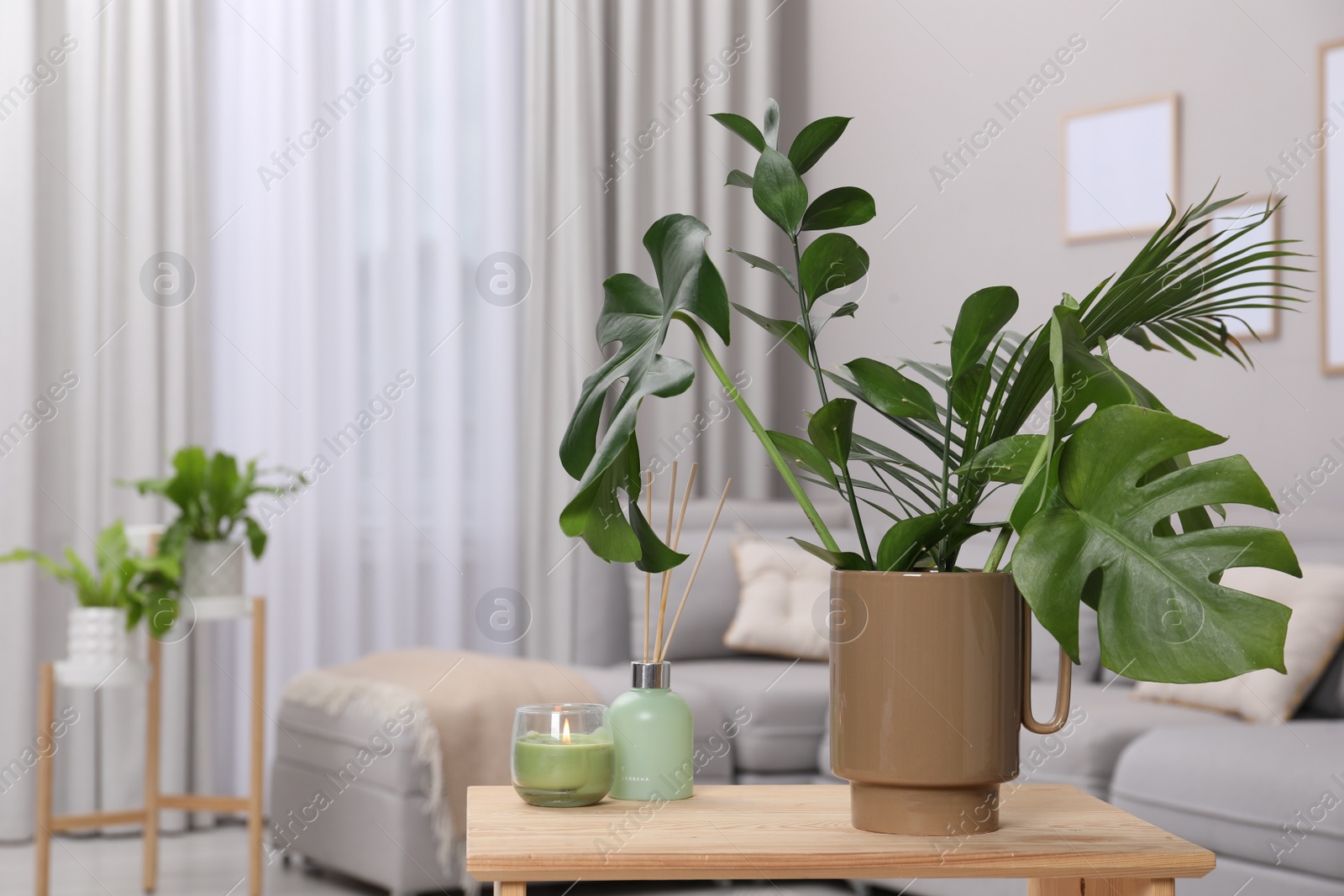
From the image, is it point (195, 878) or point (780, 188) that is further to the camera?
point (195, 878)

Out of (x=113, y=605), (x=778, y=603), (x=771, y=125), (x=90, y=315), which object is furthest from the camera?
(x=90, y=315)

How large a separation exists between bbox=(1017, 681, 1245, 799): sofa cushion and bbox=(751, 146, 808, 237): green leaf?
137 centimetres

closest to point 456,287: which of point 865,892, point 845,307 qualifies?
point 865,892

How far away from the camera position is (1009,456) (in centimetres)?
98

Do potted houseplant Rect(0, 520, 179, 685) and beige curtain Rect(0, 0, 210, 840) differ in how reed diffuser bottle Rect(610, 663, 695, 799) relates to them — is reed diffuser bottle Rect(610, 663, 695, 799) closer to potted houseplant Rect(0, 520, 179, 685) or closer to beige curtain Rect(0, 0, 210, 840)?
potted houseplant Rect(0, 520, 179, 685)

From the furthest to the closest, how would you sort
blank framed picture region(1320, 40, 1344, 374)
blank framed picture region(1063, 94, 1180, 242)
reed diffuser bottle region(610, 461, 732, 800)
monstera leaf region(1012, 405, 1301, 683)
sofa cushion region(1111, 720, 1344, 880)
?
blank framed picture region(1063, 94, 1180, 242) → blank framed picture region(1320, 40, 1344, 374) → sofa cushion region(1111, 720, 1344, 880) → reed diffuser bottle region(610, 461, 732, 800) → monstera leaf region(1012, 405, 1301, 683)

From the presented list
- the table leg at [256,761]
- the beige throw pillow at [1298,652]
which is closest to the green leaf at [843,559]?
the beige throw pillow at [1298,652]

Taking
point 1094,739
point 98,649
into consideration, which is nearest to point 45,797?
point 98,649

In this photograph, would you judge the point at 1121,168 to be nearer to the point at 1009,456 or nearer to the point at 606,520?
the point at 1009,456

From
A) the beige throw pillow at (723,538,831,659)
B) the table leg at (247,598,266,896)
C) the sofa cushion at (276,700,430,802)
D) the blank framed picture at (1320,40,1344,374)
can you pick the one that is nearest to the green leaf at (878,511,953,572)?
the sofa cushion at (276,700,430,802)

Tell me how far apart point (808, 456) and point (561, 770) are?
0.35 m

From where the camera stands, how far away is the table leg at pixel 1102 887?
0.97m

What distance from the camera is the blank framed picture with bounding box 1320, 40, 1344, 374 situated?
2.77 m

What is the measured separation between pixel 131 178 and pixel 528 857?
2924 millimetres
